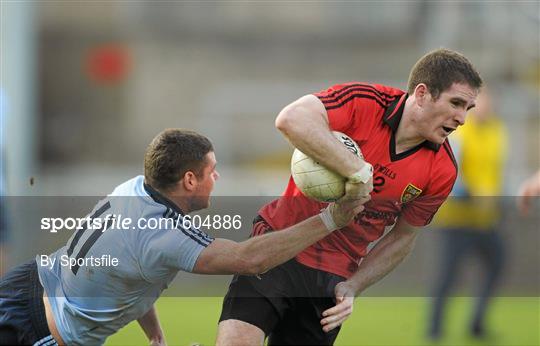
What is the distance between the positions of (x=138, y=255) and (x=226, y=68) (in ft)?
51.3

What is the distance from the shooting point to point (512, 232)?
28.1 ft

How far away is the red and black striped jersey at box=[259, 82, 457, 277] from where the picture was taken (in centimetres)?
493

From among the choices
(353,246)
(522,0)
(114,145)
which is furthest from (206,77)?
(353,246)

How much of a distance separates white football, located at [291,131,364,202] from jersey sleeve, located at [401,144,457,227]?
478 mm

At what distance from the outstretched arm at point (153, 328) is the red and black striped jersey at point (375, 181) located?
0.73 m

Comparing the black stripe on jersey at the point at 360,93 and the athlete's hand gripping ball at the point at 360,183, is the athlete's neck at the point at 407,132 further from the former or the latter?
the athlete's hand gripping ball at the point at 360,183

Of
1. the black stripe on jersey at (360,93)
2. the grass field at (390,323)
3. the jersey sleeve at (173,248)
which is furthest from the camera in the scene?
the grass field at (390,323)

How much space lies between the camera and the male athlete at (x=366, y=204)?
4.79 meters

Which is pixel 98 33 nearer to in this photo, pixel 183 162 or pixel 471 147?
pixel 471 147

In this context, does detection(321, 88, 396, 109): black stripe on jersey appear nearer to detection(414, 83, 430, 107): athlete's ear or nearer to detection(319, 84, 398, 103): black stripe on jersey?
detection(319, 84, 398, 103): black stripe on jersey

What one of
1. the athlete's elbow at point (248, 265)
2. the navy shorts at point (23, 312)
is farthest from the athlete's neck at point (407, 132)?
the navy shorts at point (23, 312)

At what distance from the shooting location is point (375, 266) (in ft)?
16.9

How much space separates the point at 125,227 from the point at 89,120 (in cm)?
1575

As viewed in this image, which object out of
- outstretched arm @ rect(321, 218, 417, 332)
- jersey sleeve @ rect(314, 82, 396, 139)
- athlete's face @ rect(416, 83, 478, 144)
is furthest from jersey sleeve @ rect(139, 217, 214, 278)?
athlete's face @ rect(416, 83, 478, 144)
